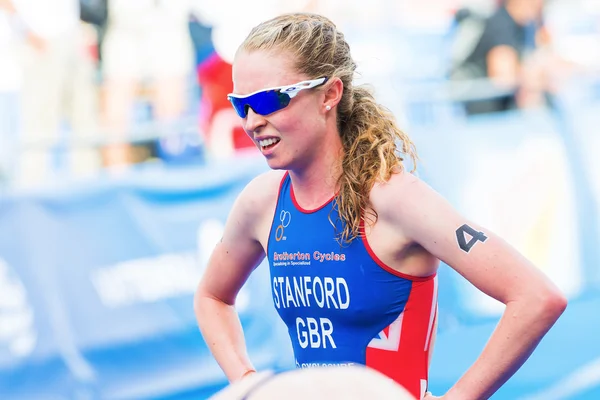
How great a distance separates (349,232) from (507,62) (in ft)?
20.4

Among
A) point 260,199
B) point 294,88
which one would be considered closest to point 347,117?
point 294,88

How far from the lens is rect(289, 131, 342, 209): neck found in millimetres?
2633

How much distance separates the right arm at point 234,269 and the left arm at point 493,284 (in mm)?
543

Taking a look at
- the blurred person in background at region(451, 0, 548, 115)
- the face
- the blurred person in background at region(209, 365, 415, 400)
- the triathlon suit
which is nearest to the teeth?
the face

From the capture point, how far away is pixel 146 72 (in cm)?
775

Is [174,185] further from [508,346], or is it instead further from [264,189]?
[508,346]

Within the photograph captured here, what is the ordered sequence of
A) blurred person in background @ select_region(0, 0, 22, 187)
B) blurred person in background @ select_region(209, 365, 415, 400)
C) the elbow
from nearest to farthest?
→ blurred person in background @ select_region(209, 365, 415, 400) → the elbow → blurred person in background @ select_region(0, 0, 22, 187)

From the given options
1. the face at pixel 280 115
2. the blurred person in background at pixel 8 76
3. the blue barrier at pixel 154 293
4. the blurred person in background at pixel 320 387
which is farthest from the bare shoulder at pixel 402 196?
the blurred person in background at pixel 8 76

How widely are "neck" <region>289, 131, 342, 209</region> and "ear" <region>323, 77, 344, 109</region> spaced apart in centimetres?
10

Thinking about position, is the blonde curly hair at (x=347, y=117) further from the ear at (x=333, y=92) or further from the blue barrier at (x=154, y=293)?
the blue barrier at (x=154, y=293)

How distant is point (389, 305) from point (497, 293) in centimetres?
31

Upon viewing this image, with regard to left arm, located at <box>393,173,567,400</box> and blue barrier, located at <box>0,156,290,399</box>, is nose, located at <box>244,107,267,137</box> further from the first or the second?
blue barrier, located at <box>0,156,290,399</box>

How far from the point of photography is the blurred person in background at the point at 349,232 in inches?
93.5

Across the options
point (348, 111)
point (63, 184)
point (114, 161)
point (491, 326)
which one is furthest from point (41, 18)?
point (348, 111)
